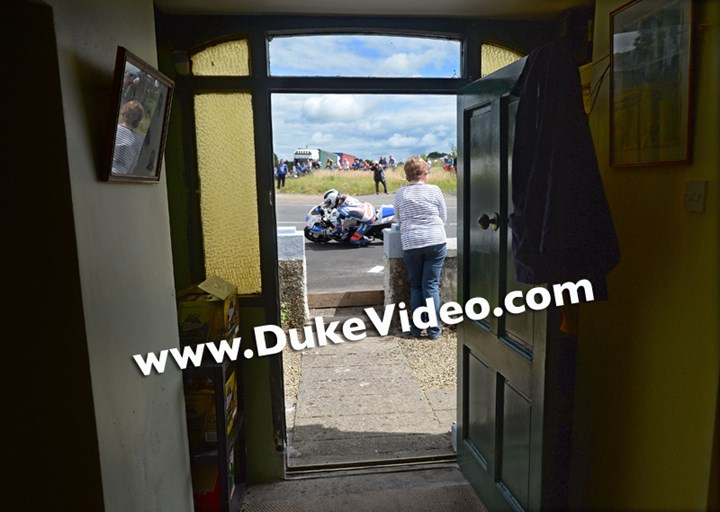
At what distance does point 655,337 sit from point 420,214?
2927 millimetres

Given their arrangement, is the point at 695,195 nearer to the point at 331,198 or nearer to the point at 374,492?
the point at 374,492

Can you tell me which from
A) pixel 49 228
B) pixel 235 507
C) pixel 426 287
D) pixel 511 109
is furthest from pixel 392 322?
pixel 49 228

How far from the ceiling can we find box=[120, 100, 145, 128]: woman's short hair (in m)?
1.00

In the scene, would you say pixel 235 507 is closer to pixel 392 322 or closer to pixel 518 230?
pixel 518 230

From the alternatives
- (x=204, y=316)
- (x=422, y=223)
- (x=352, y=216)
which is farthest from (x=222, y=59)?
(x=352, y=216)

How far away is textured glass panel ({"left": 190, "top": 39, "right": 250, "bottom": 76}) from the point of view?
252 cm

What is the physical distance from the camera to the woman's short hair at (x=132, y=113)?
1.43 meters

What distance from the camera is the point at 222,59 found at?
2.53 m

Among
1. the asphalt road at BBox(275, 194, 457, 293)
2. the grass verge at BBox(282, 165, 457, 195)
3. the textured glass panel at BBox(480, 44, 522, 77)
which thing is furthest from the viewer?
the grass verge at BBox(282, 165, 457, 195)

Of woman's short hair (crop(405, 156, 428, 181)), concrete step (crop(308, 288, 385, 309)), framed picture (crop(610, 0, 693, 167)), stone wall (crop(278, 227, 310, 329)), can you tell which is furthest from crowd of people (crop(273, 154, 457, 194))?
framed picture (crop(610, 0, 693, 167))

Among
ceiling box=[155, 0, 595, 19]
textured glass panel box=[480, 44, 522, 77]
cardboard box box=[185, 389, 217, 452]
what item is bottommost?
cardboard box box=[185, 389, 217, 452]

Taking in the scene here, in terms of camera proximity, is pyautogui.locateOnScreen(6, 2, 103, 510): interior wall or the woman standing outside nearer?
pyautogui.locateOnScreen(6, 2, 103, 510): interior wall

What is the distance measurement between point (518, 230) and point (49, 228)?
1.45m

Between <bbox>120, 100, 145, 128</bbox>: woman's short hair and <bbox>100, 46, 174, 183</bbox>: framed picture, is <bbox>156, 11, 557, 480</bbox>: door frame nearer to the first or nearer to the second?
<bbox>100, 46, 174, 183</bbox>: framed picture
